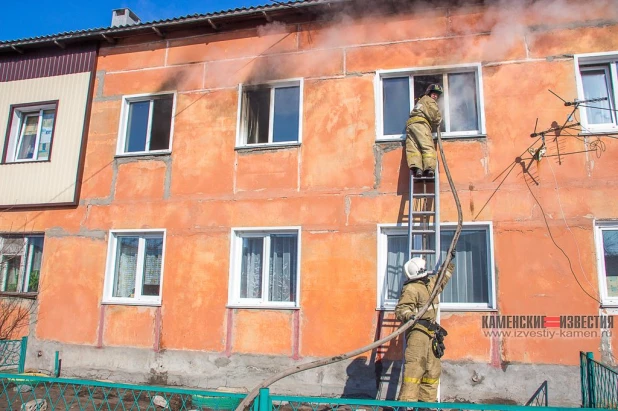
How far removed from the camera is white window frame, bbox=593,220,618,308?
6.61 metres

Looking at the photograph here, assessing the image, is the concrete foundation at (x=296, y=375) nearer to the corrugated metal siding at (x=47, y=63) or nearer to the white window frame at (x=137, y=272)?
the white window frame at (x=137, y=272)

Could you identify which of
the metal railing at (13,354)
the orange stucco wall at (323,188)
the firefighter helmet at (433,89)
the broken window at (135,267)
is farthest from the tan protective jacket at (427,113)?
the metal railing at (13,354)

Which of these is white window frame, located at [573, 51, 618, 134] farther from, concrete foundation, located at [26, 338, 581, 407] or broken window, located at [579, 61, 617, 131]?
concrete foundation, located at [26, 338, 581, 407]

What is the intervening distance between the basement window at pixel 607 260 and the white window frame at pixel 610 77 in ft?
4.49

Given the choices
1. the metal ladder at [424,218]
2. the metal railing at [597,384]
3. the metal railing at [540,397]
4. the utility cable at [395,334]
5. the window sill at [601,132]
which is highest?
the window sill at [601,132]

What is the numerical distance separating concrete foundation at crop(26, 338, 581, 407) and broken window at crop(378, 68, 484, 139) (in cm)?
341

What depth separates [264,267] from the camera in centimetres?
805

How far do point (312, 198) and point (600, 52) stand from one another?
15.3ft

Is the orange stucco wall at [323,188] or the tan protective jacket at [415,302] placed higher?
the orange stucco wall at [323,188]

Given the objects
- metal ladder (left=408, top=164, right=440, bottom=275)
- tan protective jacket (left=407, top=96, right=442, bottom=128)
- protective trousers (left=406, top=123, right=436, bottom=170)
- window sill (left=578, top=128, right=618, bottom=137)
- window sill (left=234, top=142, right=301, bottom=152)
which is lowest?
metal ladder (left=408, top=164, right=440, bottom=275)

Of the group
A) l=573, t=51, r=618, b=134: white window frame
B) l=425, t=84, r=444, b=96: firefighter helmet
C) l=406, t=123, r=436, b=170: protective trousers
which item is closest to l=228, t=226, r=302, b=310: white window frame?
l=406, t=123, r=436, b=170: protective trousers

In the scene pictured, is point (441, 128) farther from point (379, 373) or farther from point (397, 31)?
point (379, 373)

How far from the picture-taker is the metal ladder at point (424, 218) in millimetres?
6891

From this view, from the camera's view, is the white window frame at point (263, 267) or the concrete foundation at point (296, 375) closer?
the concrete foundation at point (296, 375)
